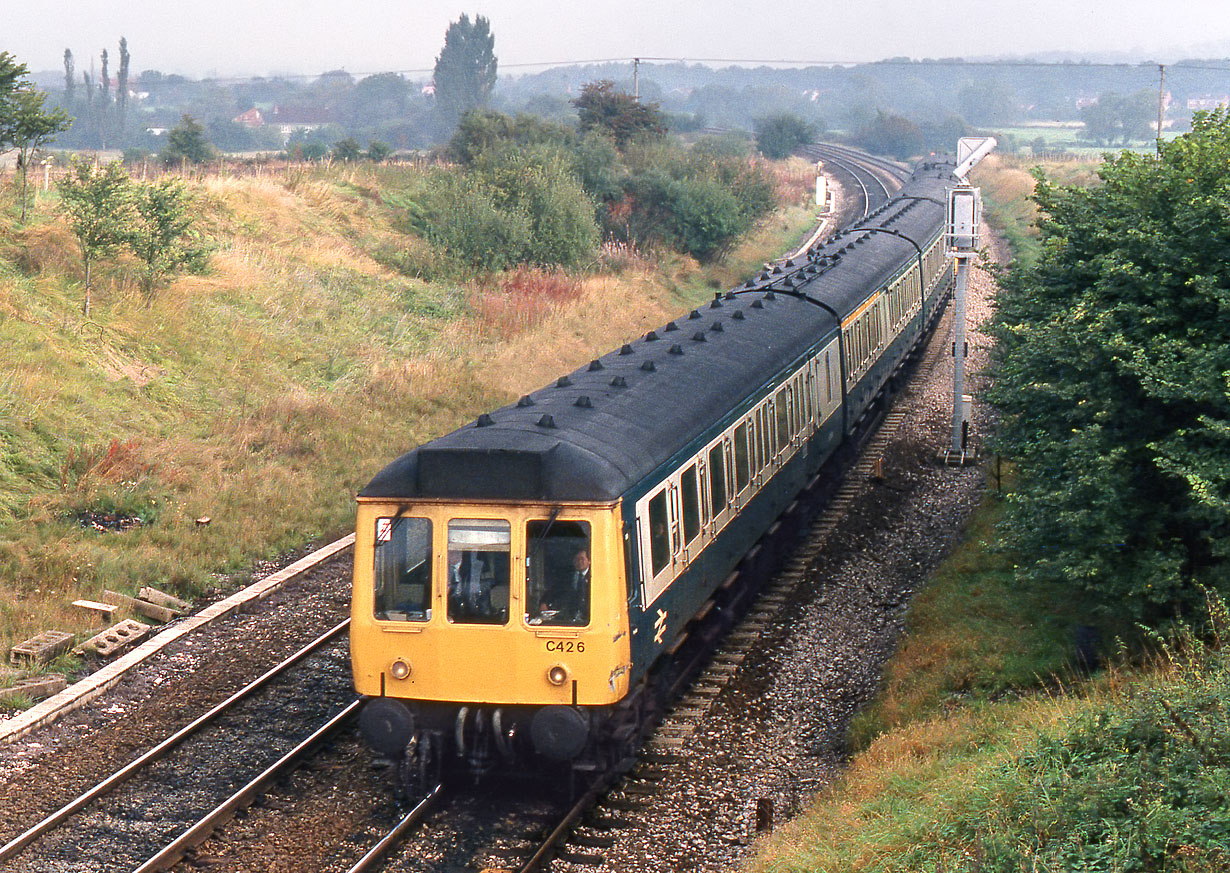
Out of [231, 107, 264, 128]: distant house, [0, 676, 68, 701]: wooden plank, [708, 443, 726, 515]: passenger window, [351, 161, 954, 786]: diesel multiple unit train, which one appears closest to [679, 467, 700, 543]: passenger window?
[351, 161, 954, 786]: diesel multiple unit train

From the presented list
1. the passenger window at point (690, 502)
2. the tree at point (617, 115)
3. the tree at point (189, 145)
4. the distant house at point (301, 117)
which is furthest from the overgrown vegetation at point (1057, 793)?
the distant house at point (301, 117)

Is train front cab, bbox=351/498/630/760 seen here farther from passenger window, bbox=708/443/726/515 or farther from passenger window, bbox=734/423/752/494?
passenger window, bbox=734/423/752/494

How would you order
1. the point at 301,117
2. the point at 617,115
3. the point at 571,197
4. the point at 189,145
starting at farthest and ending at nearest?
the point at 301,117, the point at 617,115, the point at 189,145, the point at 571,197

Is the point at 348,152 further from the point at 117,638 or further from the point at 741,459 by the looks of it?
the point at 741,459

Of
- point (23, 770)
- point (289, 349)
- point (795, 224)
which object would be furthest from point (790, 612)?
point (795, 224)

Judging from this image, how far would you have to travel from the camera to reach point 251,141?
4948 inches

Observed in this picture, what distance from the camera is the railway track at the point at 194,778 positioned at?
9219 mm

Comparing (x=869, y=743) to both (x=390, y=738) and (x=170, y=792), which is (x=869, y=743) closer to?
(x=390, y=738)

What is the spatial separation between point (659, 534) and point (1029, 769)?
11.7 feet

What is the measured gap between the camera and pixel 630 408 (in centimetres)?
1131

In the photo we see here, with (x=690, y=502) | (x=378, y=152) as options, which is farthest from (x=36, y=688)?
(x=378, y=152)

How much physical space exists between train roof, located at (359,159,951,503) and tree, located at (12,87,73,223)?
574 inches

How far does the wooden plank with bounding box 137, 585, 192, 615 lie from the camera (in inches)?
573

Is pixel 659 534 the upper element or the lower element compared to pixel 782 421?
lower
